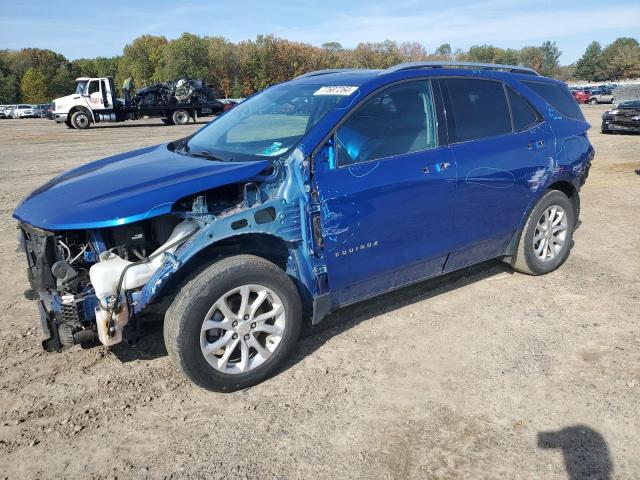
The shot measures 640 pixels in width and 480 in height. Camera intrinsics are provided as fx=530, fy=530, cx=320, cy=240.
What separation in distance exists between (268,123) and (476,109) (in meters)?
1.63

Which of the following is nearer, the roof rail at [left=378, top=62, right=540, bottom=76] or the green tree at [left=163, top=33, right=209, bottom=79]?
the roof rail at [left=378, top=62, right=540, bottom=76]

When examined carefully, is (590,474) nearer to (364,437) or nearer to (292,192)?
(364,437)

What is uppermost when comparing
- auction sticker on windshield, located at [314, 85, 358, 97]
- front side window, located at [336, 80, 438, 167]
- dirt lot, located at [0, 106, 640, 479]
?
auction sticker on windshield, located at [314, 85, 358, 97]

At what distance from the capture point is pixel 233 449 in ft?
8.79

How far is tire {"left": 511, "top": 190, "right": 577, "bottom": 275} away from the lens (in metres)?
4.63

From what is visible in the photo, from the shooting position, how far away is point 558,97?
197 inches

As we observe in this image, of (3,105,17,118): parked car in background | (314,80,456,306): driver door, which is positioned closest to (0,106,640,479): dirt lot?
(314,80,456,306): driver door

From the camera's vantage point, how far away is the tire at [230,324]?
2895 mm

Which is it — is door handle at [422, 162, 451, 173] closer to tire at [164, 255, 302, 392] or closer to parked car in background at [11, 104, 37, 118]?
tire at [164, 255, 302, 392]

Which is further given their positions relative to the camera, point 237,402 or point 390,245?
point 390,245

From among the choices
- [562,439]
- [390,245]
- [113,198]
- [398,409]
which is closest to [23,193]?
[113,198]

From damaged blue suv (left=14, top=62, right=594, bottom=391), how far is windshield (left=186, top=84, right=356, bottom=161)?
0.02 metres

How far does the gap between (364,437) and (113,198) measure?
73.9 inches

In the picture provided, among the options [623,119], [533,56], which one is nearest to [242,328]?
[623,119]
